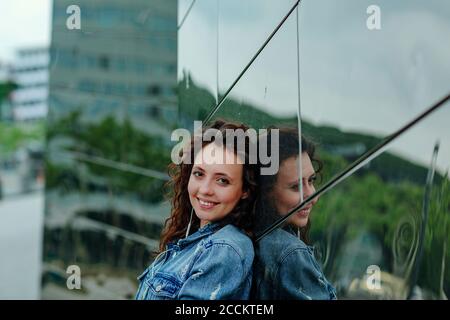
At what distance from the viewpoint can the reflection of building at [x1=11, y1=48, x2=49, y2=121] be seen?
38.7ft

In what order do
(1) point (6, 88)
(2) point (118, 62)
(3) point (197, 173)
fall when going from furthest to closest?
(1) point (6, 88) → (2) point (118, 62) → (3) point (197, 173)

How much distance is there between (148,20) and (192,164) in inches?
61.9

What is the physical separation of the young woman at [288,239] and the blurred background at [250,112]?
0.17 feet

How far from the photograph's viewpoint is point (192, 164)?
2416 mm

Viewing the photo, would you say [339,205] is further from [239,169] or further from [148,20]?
[148,20]

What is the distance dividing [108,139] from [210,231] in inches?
82.2

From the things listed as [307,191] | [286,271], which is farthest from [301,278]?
[307,191]

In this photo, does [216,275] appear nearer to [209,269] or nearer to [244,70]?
[209,269]

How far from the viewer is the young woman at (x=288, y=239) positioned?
86.3 inches

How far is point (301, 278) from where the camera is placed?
220 cm

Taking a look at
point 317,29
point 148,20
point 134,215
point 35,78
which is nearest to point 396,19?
point 317,29

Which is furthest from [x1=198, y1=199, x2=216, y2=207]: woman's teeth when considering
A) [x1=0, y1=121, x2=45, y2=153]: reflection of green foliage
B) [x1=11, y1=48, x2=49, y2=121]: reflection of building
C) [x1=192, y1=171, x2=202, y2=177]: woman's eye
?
[x1=0, y1=121, x2=45, y2=153]: reflection of green foliage

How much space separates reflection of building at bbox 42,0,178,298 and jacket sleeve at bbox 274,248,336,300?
124cm

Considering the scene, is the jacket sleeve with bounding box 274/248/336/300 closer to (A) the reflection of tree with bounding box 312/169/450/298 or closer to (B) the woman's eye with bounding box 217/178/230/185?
(A) the reflection of tree with bounding box 312/169/450/298
